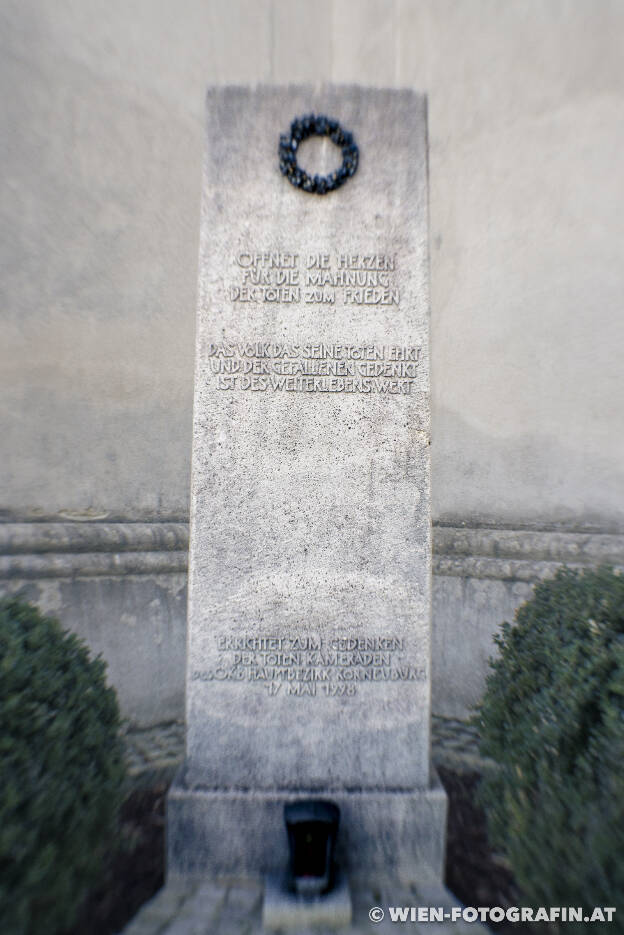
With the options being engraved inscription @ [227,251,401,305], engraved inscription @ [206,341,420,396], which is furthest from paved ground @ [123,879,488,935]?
engraved inscription @ [227,251,401,305]

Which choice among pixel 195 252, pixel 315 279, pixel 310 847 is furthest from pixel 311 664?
pixel 195 252

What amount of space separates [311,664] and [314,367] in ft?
4.91

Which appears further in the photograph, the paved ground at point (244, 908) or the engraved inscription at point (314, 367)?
the engraved inscription at point (314, 367)

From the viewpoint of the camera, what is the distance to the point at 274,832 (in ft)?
8.79

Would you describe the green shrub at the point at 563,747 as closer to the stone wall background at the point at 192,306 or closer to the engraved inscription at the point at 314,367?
the engraved inscription at the point at 314,367

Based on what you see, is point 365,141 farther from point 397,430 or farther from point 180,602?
point 180,602

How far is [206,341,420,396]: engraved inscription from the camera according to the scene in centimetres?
284

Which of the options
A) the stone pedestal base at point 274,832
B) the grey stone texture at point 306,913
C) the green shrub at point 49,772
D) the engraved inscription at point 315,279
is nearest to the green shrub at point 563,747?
the stone pedestal base at point 274,832

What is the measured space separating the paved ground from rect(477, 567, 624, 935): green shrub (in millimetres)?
435

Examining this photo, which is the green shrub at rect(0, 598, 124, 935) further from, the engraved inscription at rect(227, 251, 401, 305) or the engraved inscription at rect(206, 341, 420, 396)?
the engraved inscription at rect(227, 251, 401, 305)

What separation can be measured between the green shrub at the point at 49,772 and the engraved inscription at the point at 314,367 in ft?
4.68

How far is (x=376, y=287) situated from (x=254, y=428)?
96 centimetres

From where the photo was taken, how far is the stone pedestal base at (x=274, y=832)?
8.75 ft

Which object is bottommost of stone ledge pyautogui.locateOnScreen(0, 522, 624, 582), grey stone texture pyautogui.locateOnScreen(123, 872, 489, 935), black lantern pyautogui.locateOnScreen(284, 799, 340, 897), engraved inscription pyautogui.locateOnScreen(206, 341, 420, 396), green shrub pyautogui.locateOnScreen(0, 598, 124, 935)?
grey stone texture pyautogui.locateOnScreen(123, 872, 489, 935)
